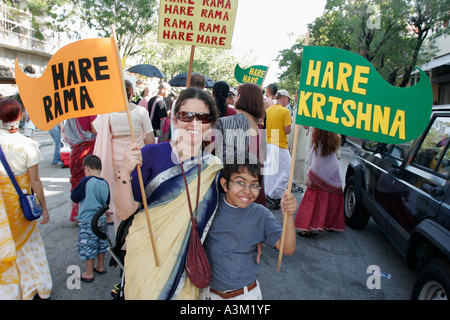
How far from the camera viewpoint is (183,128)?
2016mm

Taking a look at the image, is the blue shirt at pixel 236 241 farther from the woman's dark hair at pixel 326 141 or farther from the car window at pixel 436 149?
the woman's dark hair at pixel 326 141

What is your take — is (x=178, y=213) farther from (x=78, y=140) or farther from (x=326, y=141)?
(x=78, y=140)

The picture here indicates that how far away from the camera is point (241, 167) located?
6.71ft

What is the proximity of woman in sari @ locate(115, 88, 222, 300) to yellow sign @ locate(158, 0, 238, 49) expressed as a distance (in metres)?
2.08

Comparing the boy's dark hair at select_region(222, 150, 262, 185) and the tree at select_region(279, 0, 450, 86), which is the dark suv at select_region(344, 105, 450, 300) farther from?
the tree at select_region(279, 0, 450, 86)

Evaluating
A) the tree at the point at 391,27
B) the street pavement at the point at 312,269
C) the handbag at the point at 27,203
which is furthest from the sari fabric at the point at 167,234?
the tree at the point at 391,27

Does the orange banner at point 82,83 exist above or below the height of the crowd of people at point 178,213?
above

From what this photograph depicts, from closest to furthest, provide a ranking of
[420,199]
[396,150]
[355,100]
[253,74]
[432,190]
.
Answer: [355,100]
[432,190]
[420,199]
[396,150]
[253,74]

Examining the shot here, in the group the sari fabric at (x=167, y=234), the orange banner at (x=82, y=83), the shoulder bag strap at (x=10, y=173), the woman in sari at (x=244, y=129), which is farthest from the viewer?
the woman in sari at (x=244, y=129)

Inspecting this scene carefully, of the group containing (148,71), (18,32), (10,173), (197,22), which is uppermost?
(18,32)

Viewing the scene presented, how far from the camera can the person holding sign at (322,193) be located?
4902 millimetres

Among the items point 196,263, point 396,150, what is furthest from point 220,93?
point 196,263

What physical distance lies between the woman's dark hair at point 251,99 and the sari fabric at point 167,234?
2238mm

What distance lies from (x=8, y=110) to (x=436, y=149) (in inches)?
144
